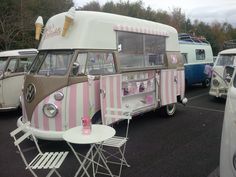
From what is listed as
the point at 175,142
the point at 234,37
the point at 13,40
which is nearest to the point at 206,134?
the point at 175,142

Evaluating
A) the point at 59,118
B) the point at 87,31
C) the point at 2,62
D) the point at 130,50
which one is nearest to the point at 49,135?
the point at 59,118

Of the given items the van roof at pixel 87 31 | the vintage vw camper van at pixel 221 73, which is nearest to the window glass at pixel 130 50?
the van roof at pixel 87 31

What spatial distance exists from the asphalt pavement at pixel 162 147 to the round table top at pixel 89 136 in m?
0.94

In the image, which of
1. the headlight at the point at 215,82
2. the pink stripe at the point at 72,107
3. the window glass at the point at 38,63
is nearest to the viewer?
the pink stripe at the point at 72,107

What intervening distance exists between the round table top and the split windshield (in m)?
1.78

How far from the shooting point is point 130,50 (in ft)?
22.1

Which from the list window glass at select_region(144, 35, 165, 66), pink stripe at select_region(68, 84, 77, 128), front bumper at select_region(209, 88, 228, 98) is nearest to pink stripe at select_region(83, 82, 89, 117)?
pink stripe at select_region(68, 84, 77, 128)

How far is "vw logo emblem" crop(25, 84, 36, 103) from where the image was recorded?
18.0 feet

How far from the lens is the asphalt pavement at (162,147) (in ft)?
15.4

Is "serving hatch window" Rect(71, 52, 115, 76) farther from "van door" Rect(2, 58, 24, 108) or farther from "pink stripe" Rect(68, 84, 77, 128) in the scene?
"van door" Rect(2, 58, 24, 108)

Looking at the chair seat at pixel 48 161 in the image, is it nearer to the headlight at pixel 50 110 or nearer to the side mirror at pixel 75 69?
the headlight at pixel 50 110

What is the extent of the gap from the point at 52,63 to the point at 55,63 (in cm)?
8

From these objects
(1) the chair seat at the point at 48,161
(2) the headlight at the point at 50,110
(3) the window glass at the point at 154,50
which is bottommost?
(1) the chair seat at the point at 48,161

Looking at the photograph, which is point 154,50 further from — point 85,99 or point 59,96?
point 59,96
